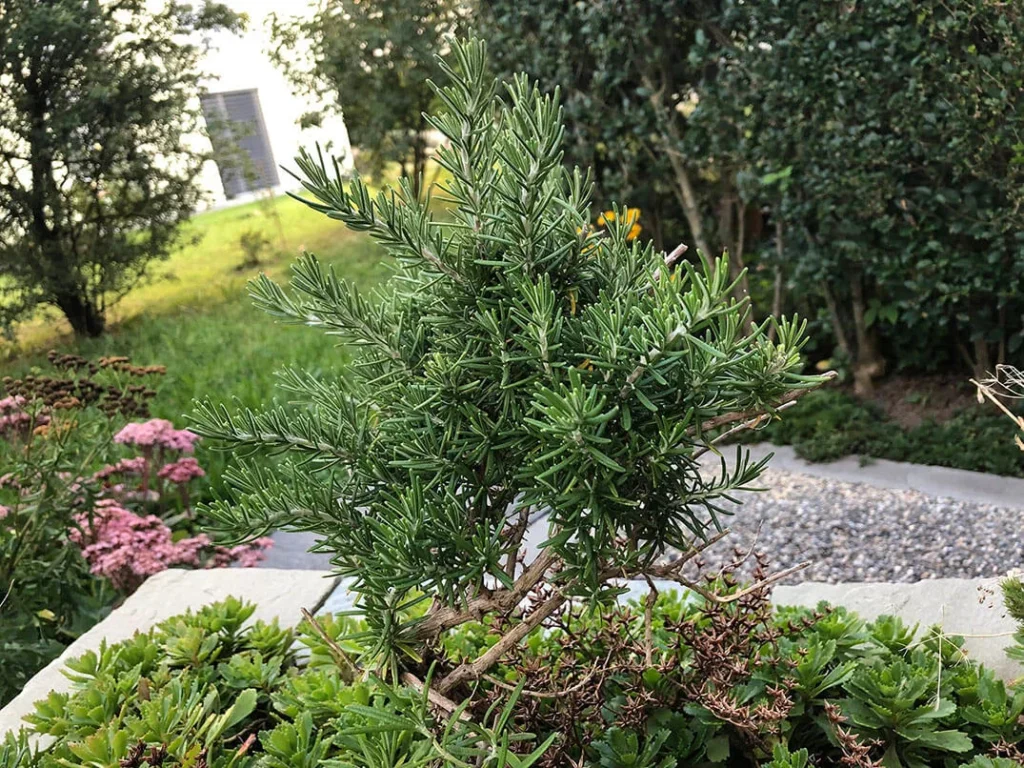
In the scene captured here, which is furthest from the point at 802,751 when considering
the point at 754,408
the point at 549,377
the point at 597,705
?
the point at 549,377

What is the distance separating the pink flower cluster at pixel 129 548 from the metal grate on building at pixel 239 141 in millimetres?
4660

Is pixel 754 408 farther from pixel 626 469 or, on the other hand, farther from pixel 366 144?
pixel 366 144

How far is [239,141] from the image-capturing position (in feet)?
23.9

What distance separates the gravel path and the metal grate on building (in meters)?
5.37

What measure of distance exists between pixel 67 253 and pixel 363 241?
8.64 feet

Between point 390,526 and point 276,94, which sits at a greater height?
point 276,94

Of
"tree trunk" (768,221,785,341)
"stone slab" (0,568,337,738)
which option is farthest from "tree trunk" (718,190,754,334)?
"stone slab" (0,568,337,738)

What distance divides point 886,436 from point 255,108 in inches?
262

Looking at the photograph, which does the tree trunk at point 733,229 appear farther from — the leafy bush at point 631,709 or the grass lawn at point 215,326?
the leafy bush at point 631,709

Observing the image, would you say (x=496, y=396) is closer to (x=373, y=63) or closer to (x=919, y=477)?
(x=919, y=477)

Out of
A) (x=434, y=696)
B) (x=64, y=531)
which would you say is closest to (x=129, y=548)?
(x=64, y=531)

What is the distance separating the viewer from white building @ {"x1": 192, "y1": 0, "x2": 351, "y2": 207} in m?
7.10

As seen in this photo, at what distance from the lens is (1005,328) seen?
4125 mm

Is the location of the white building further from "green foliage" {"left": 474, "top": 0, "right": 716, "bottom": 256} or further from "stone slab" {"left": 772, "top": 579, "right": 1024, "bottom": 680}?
"stone slab" {"left": 772, "top": 579, "right": 1024, "bottom": 680}
